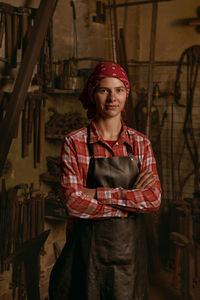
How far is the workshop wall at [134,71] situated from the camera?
4.20 metres

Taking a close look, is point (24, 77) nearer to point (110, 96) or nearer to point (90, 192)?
point (110, 96)


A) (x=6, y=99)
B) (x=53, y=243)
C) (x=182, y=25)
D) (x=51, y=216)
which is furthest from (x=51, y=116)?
(x=182, y=25)

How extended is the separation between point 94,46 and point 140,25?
0.80 meters

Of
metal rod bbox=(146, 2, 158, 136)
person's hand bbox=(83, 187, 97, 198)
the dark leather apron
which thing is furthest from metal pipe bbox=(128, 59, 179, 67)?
person's hand bbox=(83, 187, 97, 198)

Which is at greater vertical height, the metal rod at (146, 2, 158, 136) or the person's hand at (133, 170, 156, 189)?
the metal rod at (146, 2, 158, 136)

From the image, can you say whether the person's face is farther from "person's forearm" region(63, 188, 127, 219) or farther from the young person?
"person's forearm" region(63, 188, 127, 219)

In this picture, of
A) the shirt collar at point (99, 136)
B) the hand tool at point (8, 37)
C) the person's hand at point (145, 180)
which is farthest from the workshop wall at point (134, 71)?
the person's hand at point (145, 180)

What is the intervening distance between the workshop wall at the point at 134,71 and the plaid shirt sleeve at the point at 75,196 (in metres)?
2.07

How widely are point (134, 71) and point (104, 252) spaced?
3.35 metres

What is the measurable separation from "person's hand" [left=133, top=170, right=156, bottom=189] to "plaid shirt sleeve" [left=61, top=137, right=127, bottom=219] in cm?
17

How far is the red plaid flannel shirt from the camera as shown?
180 cm

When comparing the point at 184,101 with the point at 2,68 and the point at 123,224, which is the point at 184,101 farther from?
the point at 123,224

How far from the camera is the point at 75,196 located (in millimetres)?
1795

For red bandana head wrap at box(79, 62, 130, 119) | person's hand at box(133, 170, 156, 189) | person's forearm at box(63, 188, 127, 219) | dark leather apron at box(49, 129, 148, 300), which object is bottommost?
dark leather apron at box(49, 129, 148, 300)
